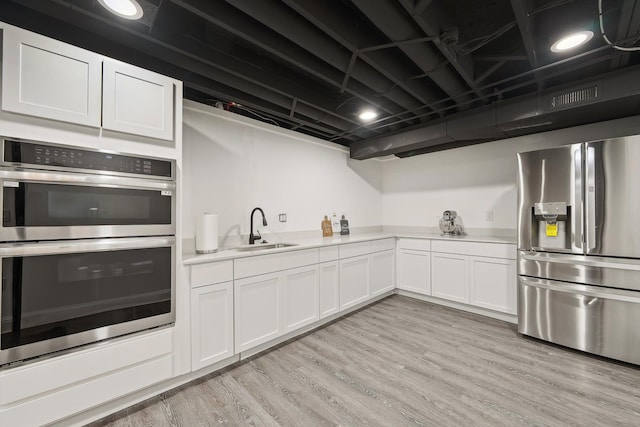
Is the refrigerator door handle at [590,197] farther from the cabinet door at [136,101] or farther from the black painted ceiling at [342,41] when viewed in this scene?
the cabinet door at [136,101]

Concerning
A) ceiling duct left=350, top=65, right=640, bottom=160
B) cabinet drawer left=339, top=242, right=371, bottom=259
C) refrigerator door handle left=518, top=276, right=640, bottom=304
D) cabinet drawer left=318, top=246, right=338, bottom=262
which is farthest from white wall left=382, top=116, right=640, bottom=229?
cabinet drawer left=318, top=246, right=338, bottom=262

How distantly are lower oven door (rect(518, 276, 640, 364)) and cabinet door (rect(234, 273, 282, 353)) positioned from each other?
2449 mm

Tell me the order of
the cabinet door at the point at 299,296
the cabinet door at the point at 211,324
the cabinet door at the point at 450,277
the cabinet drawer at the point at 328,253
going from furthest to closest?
the cabinet door at the point at 450,277, the cabinet drawer at the point at 328,253, the cabinet door at the point at 299,296, the cabinet door at the point at 211,324

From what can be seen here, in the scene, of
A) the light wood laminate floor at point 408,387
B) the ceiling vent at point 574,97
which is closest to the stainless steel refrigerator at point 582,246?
the light wood laminate floor at point 408,387

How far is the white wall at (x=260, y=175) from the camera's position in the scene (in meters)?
2.53

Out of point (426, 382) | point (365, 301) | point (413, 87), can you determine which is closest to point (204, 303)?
point (426, 382)

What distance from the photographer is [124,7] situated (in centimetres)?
135

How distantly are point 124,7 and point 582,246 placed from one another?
146 inches

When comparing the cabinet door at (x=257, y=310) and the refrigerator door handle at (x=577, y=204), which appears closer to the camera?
the cabinet door at (x=257, y=310)

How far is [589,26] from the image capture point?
172 centimetres

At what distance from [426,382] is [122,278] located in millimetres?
2211

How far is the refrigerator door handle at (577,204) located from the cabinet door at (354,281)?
6.64 feet

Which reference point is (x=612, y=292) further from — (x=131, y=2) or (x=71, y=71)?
(x=71, y=71)

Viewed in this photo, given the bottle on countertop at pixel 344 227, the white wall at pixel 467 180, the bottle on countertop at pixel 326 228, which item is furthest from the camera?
the bottle on countertop at pixel 344 227
